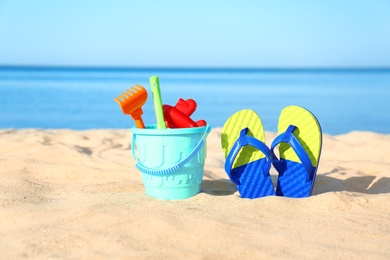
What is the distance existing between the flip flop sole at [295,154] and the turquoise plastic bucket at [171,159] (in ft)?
1.57

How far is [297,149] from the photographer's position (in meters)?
2.79

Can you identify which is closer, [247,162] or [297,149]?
[297,149]

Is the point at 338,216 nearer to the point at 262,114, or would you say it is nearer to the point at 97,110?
the point at 262,114

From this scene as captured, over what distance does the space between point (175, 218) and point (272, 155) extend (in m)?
0.81

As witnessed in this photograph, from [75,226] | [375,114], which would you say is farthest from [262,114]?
[75,226]

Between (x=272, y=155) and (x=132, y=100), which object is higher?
(x=132, y=100)

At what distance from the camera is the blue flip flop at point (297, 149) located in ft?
9.40

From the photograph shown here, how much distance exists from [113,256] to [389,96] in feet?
45.0

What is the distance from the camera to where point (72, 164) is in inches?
150

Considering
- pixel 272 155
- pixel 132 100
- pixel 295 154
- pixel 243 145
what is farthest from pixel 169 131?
pixel 295 154

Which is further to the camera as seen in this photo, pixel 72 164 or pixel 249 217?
pixel 72 164

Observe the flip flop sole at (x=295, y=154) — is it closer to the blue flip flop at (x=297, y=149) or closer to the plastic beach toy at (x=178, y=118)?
the blue flip flop at (x=297, y=149)

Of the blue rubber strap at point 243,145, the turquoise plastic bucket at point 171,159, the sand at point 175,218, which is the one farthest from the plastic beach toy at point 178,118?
the sand at point 175,218

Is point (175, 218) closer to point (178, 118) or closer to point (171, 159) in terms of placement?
point (171, 159)
